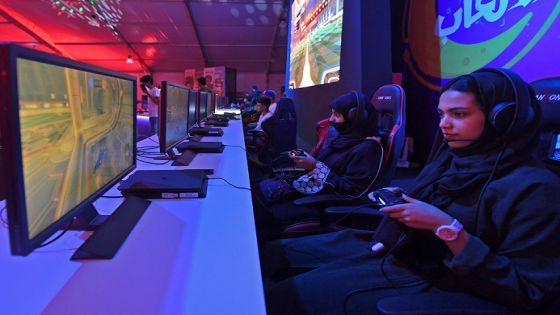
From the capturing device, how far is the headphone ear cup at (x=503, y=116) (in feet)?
2.94

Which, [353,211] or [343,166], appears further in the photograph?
[343,166]

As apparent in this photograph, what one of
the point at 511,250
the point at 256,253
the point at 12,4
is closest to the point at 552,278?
the point at 511,250

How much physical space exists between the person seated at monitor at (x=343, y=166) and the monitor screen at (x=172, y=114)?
58cm

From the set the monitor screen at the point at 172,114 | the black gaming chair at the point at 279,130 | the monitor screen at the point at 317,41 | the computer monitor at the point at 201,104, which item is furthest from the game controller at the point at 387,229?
the black gaming chair at the point at 279,130

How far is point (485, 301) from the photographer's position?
0.83m

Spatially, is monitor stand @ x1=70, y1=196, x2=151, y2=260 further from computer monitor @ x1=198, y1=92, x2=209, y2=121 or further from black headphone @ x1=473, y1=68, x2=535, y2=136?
computer monitor @ x1=198, y1=92, x2=209, y2=121

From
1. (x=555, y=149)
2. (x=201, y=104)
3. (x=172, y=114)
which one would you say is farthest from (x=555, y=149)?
(x=201, y=104)

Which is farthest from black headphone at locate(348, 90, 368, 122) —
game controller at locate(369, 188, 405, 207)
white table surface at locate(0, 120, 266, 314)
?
white table surface at locate(0, 120, 266, 314)

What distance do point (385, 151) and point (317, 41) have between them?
3056 millimetres

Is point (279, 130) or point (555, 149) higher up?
point (555, 149)

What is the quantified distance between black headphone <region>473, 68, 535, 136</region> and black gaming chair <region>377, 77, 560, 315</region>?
128mm

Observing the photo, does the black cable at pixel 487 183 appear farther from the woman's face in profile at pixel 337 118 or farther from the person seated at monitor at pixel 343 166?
the woman's face in profile at pixel 337 118

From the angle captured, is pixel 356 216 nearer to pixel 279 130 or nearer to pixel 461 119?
pixel 461 119

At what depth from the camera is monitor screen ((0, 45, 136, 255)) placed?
0.53 meters
